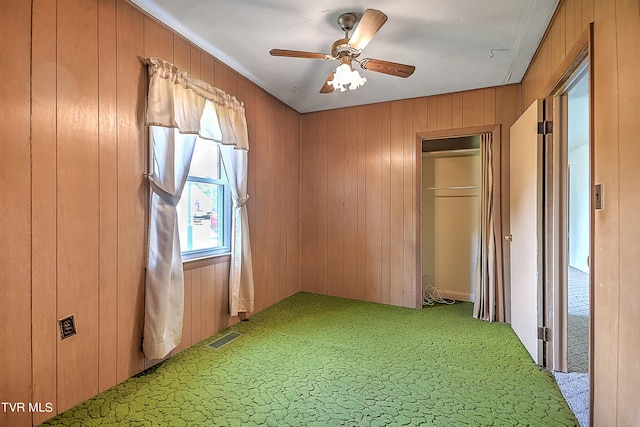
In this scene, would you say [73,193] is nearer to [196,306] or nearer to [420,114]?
[196,306]

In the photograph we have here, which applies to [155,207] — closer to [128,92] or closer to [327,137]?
[128,92]

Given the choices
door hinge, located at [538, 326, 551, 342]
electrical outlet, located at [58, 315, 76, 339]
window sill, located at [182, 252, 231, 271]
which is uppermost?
window sill, located at [182, 252, 231, 271]

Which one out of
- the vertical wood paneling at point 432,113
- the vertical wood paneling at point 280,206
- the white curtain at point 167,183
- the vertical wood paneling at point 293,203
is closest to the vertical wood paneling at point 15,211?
the white curtain at point 167,183

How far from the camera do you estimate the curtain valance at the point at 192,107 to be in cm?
205

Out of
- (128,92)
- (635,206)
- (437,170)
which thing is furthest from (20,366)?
(437,170)

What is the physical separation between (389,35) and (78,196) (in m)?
2.41

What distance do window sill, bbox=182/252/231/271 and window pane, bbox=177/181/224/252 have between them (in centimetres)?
12

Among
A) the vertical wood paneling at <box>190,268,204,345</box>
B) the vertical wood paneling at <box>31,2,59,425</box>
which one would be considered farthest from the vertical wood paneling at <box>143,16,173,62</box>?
the vertical wood paneling at <box>190,268,204,345</box>

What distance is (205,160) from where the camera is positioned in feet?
8.96

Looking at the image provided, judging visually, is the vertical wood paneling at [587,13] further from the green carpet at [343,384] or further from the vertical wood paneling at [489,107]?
the green carpet at [343,384]

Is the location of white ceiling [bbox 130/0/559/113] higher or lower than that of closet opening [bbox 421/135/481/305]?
higher

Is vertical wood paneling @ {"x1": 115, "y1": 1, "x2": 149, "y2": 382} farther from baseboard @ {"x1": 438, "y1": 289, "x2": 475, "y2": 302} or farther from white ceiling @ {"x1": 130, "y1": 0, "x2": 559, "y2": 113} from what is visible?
baseboard @ {"x1": 438, "y1": 289, "x2": 475, "y2": 302}

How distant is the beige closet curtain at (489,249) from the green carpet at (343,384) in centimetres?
28

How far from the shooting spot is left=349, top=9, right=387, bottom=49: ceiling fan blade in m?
1.62
